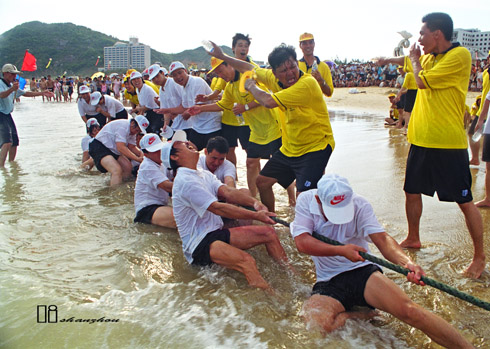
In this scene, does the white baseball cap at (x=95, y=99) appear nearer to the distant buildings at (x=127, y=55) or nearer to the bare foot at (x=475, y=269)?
the bare foot at (x=475, y=269)

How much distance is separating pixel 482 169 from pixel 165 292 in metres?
5.55

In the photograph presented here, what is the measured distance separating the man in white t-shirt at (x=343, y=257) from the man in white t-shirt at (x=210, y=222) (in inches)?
20.9

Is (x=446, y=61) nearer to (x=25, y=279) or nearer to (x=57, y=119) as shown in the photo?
(x=25, y=279)

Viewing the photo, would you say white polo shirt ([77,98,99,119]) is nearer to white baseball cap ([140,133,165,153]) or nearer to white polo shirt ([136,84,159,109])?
white polo shirt ([136,84,159,109])

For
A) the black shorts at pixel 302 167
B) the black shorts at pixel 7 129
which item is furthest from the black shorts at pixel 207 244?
the black shorts at pixel 7 129

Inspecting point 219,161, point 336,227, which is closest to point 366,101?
point 219,161

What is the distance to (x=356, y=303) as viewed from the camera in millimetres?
2717

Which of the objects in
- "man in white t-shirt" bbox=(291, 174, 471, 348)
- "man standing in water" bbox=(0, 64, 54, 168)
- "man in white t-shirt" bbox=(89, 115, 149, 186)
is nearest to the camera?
"man in white t-shirt" bbox=(291, 174, 471, 348)

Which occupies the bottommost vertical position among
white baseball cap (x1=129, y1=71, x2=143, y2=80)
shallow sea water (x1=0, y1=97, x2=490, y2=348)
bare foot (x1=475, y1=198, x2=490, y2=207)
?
shallow sea water (x1=0, y1=97, x2=490, y2=348)

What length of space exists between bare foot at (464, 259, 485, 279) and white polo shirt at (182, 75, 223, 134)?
3.86 meters

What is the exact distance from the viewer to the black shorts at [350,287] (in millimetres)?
2646

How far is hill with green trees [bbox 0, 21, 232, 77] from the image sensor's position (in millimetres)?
84562

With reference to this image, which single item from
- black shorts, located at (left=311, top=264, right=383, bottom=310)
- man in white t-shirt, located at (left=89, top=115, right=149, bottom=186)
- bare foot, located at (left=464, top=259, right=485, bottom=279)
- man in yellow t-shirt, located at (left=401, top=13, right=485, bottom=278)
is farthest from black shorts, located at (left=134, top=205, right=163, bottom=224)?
bare foot, located at (left=464, top=259, right=485, bottom=279)

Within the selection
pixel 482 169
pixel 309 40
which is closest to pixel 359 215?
pixel 309 40
